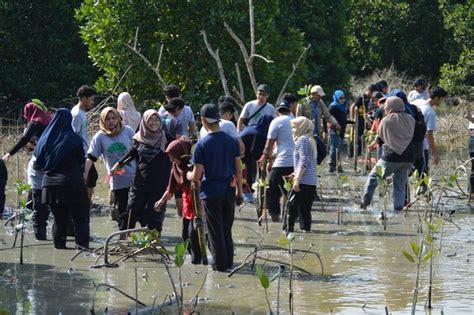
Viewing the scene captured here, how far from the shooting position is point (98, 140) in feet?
41.5

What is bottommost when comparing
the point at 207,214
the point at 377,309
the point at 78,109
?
the point at 377,309

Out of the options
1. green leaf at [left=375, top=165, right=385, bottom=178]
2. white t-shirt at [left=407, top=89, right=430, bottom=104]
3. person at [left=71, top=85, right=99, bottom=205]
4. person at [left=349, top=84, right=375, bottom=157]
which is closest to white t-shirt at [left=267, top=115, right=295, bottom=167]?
green leaf at [left=375, top=165, right=385, bottom=178]

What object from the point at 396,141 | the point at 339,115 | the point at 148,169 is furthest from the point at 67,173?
the point at 339,115

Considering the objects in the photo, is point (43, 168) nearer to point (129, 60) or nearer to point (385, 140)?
point (385, 140)

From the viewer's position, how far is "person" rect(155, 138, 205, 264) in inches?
446

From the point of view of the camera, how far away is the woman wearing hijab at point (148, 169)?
12164 millimetres

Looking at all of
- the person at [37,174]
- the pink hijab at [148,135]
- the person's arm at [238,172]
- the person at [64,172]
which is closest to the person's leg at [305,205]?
the pink hijab at [148,135]

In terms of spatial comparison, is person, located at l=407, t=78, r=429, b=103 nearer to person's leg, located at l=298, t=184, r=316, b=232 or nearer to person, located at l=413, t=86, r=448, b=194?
person, located at l=413, t=86, r=448, b=194

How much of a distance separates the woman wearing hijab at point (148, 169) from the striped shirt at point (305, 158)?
1.74m

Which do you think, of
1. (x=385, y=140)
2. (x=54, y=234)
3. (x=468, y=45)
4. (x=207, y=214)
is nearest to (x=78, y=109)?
(x=54, y=234)

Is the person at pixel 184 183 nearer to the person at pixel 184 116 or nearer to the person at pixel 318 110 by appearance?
the person at pixel 184 116

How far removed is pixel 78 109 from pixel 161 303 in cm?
443

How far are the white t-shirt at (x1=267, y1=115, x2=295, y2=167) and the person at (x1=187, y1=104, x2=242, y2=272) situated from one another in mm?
3136

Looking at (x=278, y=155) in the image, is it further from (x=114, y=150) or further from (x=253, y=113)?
(x=114, y=150)
